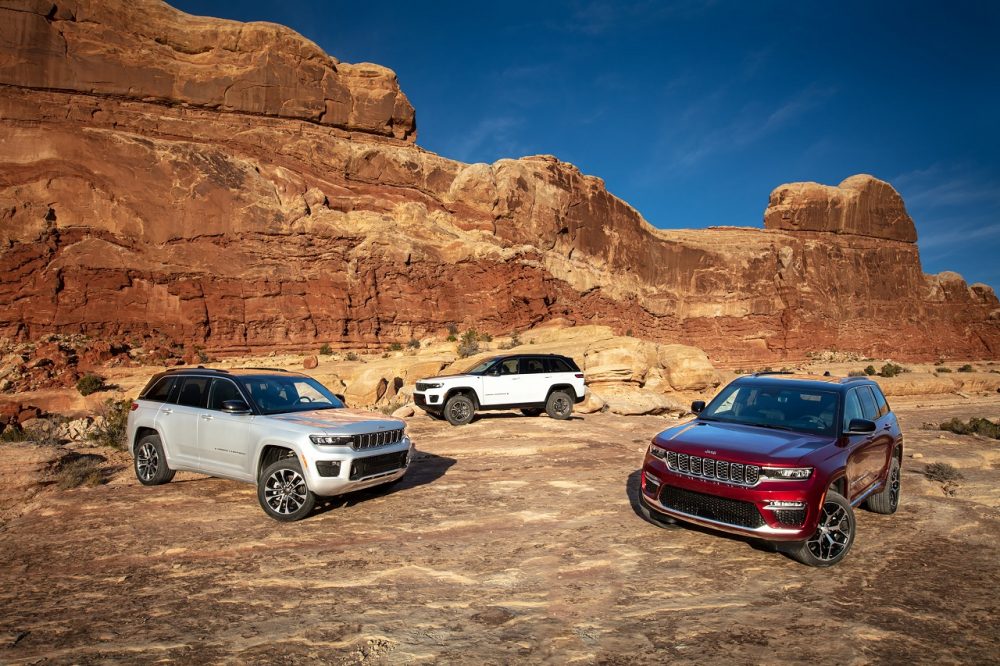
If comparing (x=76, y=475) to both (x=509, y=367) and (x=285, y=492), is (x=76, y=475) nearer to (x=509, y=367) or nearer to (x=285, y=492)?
(x=285, y=492)

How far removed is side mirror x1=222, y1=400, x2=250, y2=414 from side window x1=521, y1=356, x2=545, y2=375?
935 cm

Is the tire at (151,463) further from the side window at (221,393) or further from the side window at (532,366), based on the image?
the side window at (532,366)

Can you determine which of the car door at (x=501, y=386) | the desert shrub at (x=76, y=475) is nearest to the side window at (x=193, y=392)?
the desert shrub at (x=76, y=475)

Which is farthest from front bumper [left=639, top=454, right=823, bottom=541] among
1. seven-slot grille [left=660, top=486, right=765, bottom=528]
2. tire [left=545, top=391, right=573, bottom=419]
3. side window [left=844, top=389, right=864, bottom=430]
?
tire [left=545, top=391, right=573, bottom=419]

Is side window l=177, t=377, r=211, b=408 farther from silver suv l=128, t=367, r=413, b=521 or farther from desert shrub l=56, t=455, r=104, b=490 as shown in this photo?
desert shrub l=56, t=455, r=104, b=490

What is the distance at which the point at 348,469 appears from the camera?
263 inches

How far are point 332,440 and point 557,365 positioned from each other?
32.9 ft

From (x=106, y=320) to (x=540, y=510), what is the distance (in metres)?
32.6

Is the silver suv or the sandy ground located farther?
the silver suv

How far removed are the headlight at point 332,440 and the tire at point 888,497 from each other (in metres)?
6.73

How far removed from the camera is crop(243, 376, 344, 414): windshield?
25.2ft

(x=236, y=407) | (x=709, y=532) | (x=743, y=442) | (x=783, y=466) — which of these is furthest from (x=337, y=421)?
(x=783, y=466)

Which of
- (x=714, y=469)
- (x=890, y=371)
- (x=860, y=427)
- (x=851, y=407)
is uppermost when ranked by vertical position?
(x=890, y=371)

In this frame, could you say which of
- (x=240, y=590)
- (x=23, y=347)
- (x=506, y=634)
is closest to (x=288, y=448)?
(x=240, y=590)
